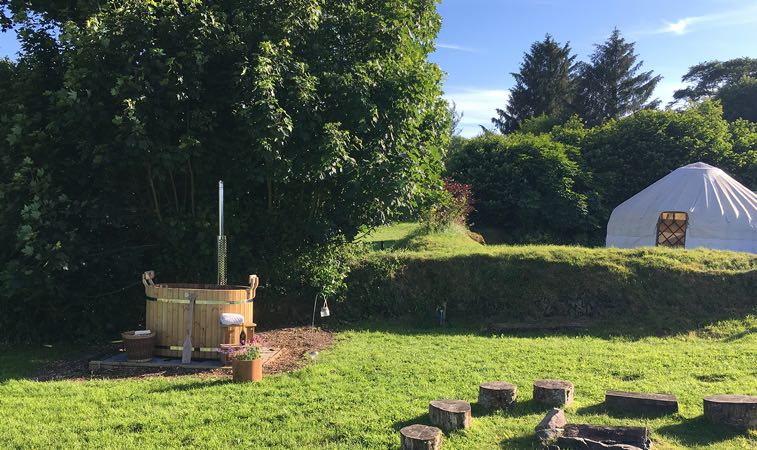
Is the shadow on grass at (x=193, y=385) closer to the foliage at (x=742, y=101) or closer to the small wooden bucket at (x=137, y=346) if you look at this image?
the small wooden bucket at (x=137, y=346)

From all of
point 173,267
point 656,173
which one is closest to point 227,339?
point 173,267

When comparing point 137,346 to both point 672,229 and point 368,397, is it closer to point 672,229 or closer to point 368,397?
point 368,397

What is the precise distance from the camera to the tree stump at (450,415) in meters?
4.05

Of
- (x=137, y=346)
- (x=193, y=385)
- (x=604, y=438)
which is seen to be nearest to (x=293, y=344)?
(x=137, y=346)

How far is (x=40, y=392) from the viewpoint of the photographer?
511 centimetres

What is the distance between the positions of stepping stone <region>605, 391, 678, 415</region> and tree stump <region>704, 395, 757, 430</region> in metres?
0.29

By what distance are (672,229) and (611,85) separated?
26.0 metres

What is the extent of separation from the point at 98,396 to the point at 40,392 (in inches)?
26.3

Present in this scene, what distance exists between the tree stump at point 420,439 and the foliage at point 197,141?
3.81m

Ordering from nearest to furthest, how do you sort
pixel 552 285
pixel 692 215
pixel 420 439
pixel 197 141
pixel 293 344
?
pixel 420 439 → pixel 197 141 → pixel 293 344 → pixel 552 285 → pixel 692 215

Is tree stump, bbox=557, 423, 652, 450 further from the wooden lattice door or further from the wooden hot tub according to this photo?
the wooden lattice door

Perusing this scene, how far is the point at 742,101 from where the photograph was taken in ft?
118

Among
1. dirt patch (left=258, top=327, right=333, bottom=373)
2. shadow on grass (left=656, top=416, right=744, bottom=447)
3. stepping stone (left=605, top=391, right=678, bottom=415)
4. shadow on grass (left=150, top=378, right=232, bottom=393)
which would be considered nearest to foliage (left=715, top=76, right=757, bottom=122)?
dirt patch (left=258, top=327, right=333, bottom=373)

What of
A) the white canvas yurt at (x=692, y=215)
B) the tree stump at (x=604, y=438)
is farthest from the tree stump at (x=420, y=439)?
the white canvas yurt at (x=692, y=215)
